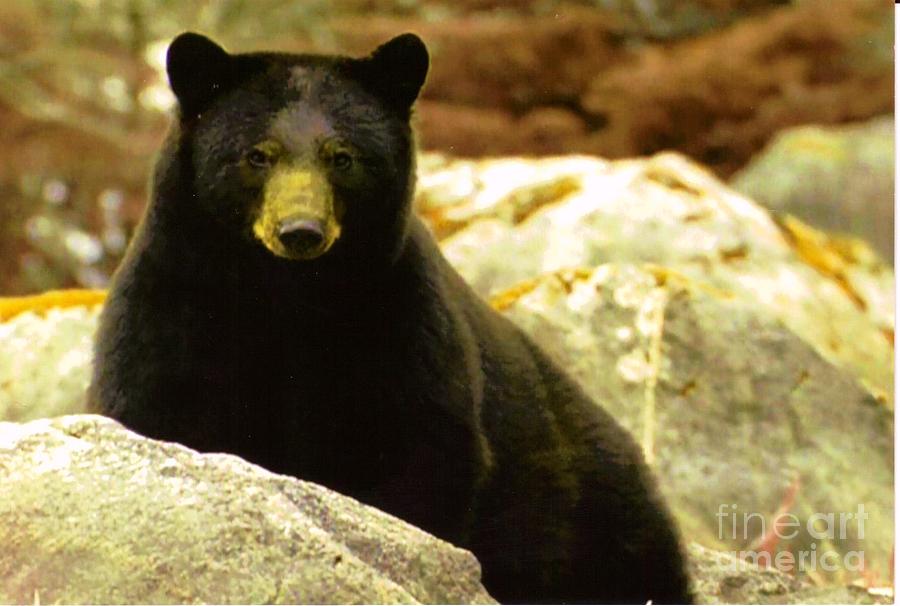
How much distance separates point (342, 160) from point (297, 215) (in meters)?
0.31

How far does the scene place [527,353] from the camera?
16.1 feet

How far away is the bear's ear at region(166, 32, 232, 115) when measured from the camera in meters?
4.13

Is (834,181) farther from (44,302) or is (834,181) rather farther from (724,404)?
(44,302)

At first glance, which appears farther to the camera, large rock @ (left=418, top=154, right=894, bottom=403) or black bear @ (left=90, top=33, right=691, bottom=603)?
large rock @ (left=418, top=154, right=894, bottom=403)

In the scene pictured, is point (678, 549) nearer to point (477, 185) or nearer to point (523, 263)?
point (523, 263)

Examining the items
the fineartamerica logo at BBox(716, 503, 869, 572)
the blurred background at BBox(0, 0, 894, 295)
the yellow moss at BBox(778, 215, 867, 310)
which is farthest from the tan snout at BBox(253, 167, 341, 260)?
the yellow moss at BBox(778, 215, 867, 310)

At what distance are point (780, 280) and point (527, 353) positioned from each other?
342cm

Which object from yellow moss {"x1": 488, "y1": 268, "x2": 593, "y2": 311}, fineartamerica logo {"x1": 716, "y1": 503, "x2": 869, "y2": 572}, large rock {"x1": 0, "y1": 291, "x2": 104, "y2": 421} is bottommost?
fineartamerica logo {"x1": 716, "y1": 503, "x2": 869, "y2": 572}

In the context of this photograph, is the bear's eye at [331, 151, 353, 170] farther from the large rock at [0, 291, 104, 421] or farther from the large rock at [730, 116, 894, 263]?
the large rock at [730, 116, 894, 263]

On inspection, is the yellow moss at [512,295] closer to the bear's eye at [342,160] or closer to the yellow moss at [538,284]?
the yellow moss at [538,284]

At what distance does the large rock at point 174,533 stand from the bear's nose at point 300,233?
2.07 ft

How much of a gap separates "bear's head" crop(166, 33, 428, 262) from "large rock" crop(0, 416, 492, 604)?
741 mm

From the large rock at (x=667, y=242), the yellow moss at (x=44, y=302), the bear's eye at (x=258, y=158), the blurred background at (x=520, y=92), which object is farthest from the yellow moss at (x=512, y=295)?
the bear's eye at (x=258, y=158)

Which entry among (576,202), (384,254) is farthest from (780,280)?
(384,254)
